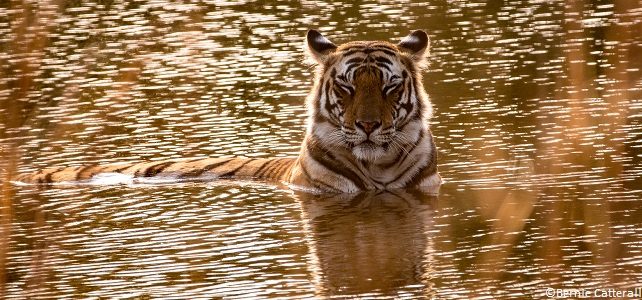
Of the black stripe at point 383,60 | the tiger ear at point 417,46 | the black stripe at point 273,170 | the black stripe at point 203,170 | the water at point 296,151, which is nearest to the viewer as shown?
the water at point 296,151

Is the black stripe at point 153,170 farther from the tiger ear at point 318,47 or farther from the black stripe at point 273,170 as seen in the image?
the tiger ear at point 318,47

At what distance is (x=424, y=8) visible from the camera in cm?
1531

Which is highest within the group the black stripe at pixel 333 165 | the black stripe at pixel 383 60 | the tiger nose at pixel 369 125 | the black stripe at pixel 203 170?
the black stripe at pixel 383 60

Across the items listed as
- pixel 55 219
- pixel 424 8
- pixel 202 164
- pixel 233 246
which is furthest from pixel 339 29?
pixel 233 246

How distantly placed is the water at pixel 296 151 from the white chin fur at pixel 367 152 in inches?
9.8

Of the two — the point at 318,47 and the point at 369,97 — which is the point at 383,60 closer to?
the point at 369,97

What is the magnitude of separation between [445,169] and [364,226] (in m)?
1.60

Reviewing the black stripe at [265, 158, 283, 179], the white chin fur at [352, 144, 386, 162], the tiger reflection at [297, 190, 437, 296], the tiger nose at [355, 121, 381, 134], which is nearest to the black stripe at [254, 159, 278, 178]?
the black stripe at [265, 158, 283, 179]

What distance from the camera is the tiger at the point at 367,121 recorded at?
8383 millimetres

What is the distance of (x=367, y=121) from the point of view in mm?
8281

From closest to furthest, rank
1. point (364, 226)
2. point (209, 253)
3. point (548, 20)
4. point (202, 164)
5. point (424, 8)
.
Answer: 1. point (209, 253)
2. point (364, 226)
3. point (202, 164)
4. point (548, 20)
5. point (424, 8)

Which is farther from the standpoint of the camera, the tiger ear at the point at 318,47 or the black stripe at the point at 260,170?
the black stripe at the point at 260,170

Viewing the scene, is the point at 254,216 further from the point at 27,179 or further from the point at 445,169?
the point at 27,179

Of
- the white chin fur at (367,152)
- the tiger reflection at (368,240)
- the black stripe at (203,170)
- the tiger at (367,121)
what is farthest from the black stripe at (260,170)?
the white chin fur at (367,152)
